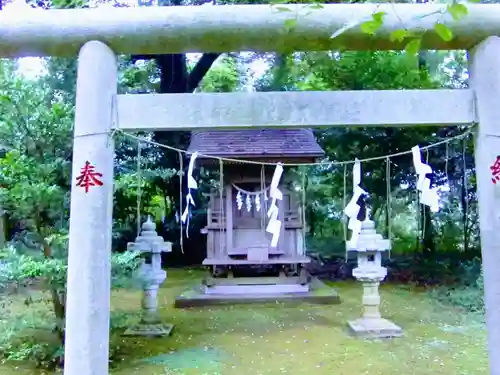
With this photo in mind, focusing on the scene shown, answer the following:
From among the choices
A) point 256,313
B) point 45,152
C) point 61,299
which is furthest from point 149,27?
point 256,313

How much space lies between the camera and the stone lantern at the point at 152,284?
6551 mm

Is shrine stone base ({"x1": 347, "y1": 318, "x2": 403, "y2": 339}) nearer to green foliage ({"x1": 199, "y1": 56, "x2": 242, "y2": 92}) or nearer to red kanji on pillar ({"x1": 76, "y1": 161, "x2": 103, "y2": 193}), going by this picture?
red kanji on pillar ({"x1": 76, "y1": 161, "x2": 103, "y2": 193})

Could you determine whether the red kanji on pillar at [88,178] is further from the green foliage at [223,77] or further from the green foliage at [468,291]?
the green foliage at [223,77]

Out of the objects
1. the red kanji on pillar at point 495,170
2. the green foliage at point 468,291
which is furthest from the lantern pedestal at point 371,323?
the red kanji on pillar at point 495,170

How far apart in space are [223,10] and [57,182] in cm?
280

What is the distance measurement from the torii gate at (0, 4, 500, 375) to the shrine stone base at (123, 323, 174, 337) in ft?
10.3

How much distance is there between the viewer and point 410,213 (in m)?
14.7

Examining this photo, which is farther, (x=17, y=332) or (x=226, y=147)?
(x=226, y=147)

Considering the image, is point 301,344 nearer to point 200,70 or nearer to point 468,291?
point 468,291

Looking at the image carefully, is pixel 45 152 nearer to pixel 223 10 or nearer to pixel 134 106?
pixel 134 106

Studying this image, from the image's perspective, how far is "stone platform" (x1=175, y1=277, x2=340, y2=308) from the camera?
29.0 ft

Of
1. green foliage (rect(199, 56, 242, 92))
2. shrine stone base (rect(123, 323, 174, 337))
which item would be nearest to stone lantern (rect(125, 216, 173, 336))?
shrine stone base (rect(123, 323, 174, 337))

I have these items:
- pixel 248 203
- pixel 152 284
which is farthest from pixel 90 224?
pixel 248 203

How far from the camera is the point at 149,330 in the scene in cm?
657
